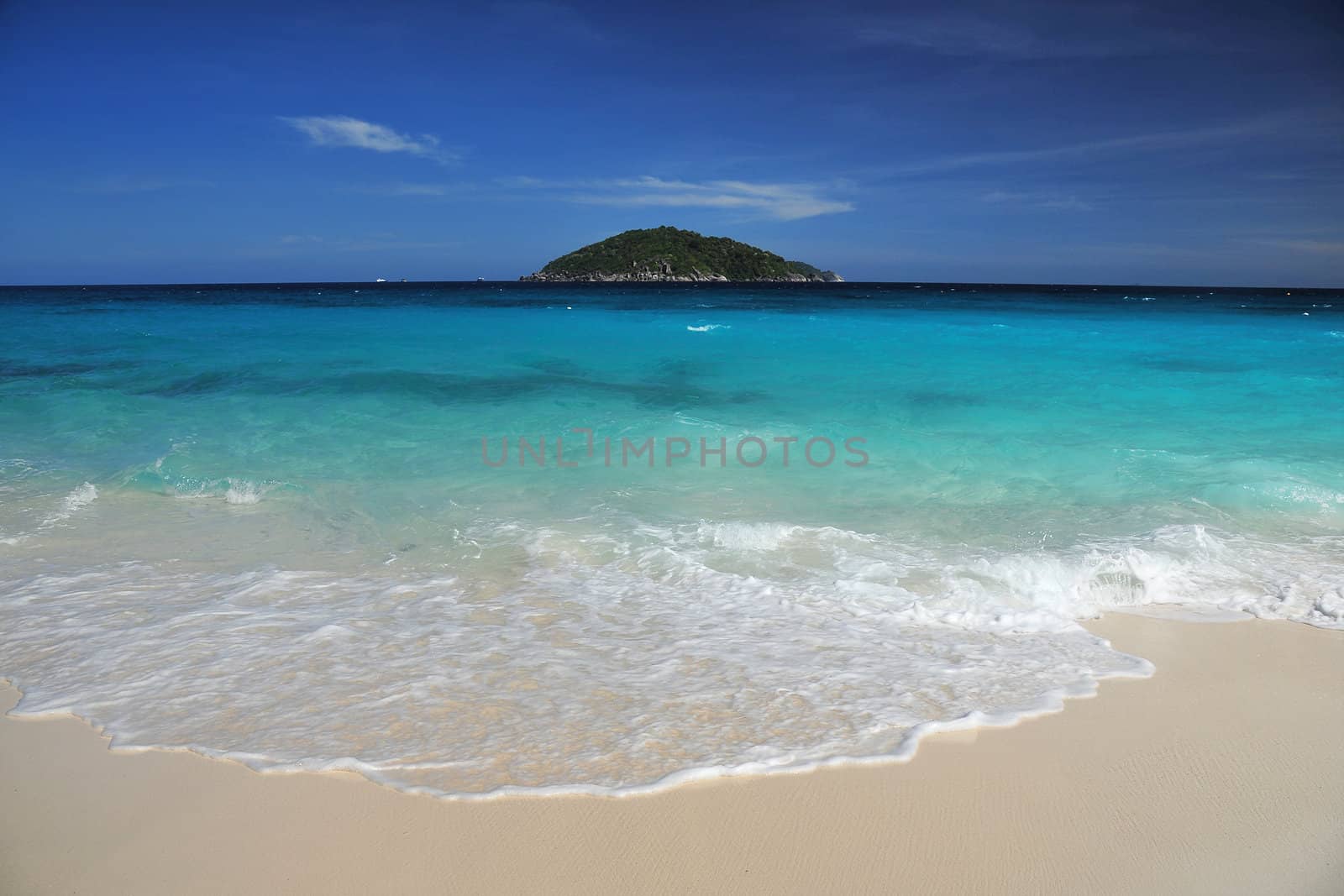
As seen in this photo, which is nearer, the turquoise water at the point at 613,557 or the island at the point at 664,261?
the turquoise water at the point at 613,557

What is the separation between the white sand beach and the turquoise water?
0.17 meters

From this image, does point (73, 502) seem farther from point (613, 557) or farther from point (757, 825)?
point (757, 825)

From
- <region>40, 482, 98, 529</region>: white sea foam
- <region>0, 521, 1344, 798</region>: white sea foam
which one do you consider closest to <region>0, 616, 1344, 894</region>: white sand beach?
<region>0, 521, 1344, 798</region>: white sea foam

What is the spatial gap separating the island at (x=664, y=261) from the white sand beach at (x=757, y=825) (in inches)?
4243

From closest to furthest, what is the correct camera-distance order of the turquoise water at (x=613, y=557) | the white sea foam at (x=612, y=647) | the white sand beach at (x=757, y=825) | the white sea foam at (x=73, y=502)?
the white sand beach at (x=757, y=825) < the white sea foam at (x=612, y=647) < the turquoise water at (x=613, y=557) < the white sea foam at (x=73, y=502)

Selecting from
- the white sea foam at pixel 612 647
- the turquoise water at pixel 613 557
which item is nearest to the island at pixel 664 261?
the turquoise water at pixel 613 557

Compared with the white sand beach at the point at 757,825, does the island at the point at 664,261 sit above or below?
above

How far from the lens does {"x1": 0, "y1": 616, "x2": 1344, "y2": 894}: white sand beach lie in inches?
96.2

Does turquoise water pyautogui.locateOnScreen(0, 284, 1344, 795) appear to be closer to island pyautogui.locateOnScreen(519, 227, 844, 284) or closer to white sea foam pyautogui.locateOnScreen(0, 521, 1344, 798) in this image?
white sea foam pyautogui.locateOnScreen(0, 521, 1344, 798)

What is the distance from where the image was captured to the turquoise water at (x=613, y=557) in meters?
3.38

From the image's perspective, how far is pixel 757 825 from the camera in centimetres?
267

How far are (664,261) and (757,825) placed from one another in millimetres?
111746

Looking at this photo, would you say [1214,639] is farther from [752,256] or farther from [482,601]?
[752,256]

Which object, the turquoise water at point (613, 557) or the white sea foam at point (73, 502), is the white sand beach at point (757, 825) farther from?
the white sea foam at point (73, 502)
